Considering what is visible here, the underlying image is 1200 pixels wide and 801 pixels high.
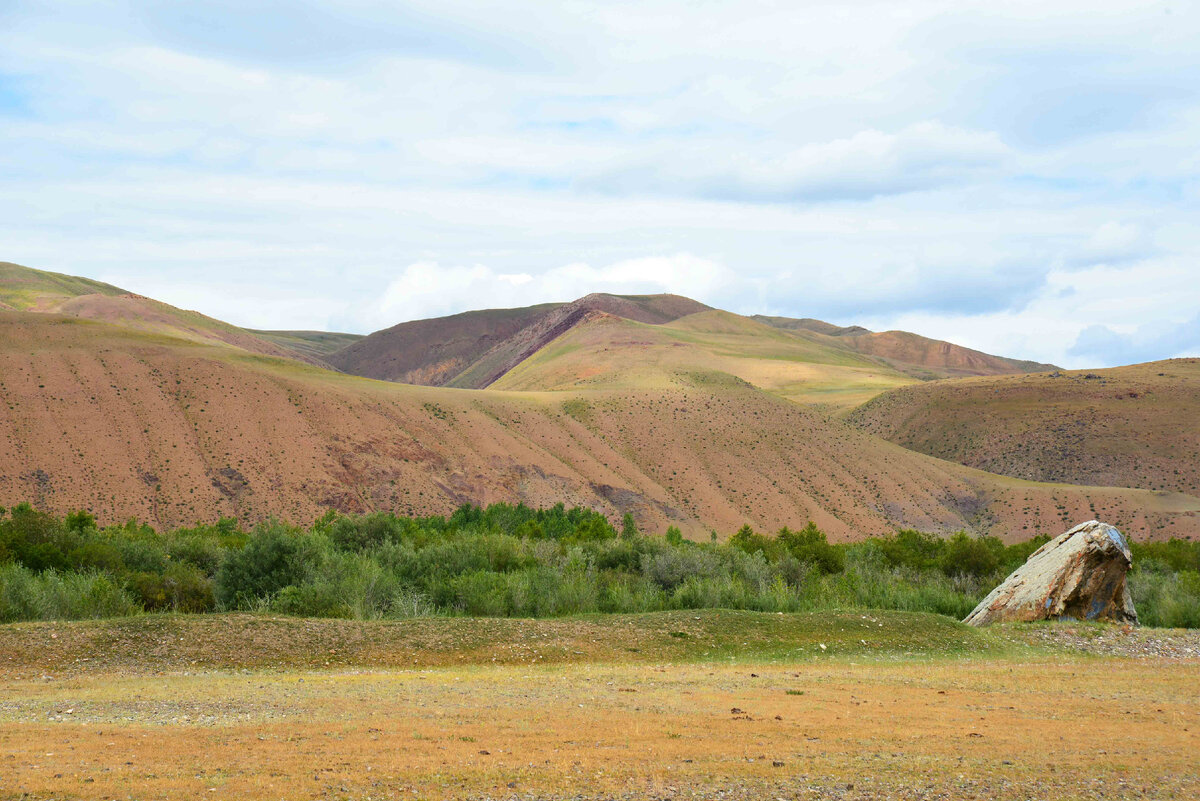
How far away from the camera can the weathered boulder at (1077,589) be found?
73.8 ft

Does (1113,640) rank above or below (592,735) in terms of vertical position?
below

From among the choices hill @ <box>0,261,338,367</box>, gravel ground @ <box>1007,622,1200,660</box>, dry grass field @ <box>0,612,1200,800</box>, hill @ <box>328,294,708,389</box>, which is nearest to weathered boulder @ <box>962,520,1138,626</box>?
gravel ground @ <box>1007,622,1200,660</box>

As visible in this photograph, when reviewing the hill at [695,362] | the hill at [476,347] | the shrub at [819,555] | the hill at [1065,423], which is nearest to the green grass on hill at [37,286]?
the hill at [476,347]

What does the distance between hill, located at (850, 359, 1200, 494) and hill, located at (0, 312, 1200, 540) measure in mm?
11102

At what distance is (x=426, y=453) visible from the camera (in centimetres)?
6625

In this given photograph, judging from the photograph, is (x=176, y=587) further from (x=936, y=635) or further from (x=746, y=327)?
(x=746, y=327)

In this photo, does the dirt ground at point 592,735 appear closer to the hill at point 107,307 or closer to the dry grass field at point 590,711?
the dry grass field at point 590,711

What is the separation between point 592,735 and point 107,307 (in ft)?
496

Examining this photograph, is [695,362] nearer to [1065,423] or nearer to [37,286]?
[1065,423]

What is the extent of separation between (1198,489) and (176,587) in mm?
86535

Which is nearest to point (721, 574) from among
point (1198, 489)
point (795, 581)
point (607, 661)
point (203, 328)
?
point (795, 581)

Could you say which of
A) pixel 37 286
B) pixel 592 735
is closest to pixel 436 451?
pixel 592 735

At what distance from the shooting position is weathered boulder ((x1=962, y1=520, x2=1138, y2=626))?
22500 mm

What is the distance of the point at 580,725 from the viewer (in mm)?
11367
